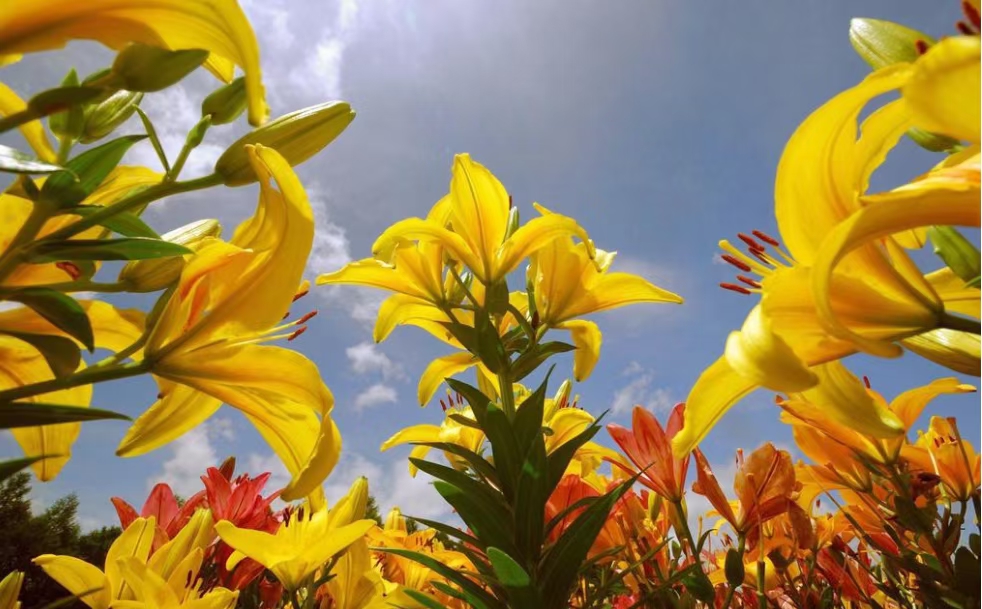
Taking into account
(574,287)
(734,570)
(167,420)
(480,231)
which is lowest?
(734,570)

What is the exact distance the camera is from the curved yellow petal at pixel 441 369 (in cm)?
135

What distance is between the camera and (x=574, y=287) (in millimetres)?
1225

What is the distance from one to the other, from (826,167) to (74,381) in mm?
605

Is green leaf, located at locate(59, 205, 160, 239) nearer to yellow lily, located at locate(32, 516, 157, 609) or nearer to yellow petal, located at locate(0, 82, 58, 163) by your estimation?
yellow petal, located at locate(0, 82, 58, 163)

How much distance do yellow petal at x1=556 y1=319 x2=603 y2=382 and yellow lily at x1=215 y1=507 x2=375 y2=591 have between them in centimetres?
55

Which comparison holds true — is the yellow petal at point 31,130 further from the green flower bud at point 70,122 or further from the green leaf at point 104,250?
the green leaf at point 104,250

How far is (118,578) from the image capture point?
1073 mm

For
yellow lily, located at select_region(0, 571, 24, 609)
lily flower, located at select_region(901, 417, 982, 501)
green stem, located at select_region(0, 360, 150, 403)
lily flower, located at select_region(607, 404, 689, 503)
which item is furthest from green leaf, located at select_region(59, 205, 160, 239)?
lily flower, located at select_region(901, 417, 982, 501)

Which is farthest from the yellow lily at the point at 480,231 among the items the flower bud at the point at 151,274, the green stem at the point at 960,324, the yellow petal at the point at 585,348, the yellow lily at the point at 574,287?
the green stem at the point at 960,324

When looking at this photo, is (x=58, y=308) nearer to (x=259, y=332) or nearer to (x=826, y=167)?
(x=259, y=332)

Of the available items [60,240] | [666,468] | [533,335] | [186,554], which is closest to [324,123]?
[60,240]

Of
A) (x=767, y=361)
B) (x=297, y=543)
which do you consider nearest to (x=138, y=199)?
(x=767, y=361)

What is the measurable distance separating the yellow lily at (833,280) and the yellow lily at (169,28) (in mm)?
425

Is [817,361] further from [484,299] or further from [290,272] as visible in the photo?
[484,299]
